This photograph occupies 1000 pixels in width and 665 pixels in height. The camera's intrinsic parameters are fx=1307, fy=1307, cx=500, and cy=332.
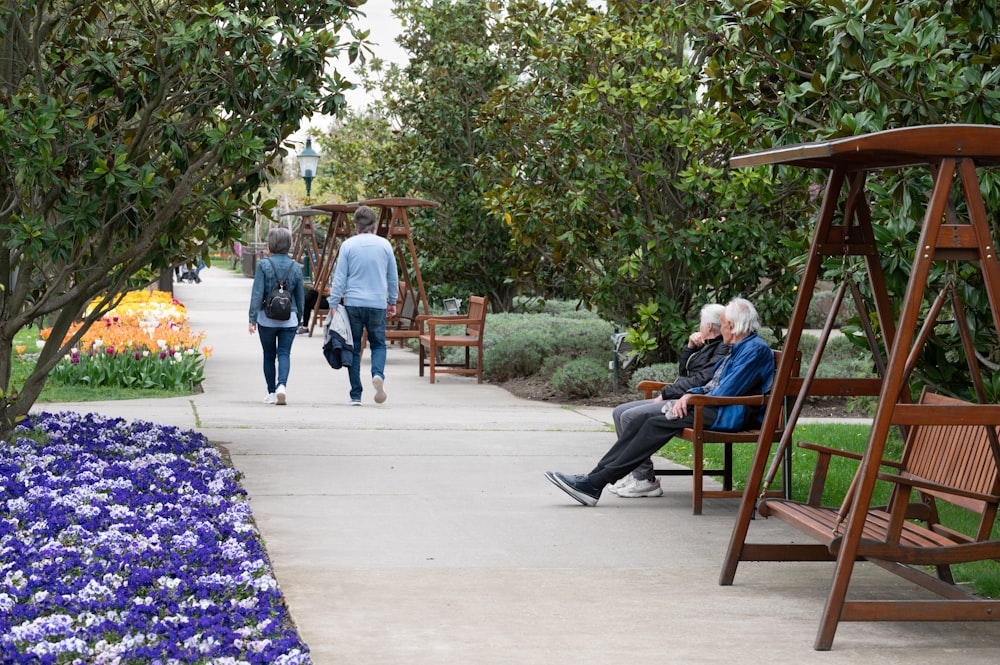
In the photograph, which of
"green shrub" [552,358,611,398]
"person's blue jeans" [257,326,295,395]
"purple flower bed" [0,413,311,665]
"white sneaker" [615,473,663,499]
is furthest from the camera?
"green shrub" [552,358,611,398]

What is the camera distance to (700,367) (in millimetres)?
7887

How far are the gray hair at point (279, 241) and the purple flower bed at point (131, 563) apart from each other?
13.6 feet

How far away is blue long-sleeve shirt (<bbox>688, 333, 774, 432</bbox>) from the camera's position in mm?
7391

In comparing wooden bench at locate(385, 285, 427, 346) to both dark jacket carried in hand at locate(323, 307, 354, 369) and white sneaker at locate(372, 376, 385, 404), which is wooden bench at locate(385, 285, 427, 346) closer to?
dark jacket carried in hand at locate(323, 307, 354, 369)

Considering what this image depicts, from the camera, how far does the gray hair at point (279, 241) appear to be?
1207 centimetres

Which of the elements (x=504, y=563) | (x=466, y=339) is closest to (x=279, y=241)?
(x=466, y=339)

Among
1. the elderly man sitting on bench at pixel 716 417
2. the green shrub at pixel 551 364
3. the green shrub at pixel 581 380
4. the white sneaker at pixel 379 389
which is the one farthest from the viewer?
the green shrub at pixel 551 364

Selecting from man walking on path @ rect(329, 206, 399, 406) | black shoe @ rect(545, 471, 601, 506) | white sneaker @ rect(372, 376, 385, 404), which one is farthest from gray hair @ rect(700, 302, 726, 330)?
white sneaker @ rect(372, 376, 385, 404)

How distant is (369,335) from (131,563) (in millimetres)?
7199

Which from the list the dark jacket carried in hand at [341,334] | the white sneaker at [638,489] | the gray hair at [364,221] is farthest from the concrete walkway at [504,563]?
the gray hair at [364,221]

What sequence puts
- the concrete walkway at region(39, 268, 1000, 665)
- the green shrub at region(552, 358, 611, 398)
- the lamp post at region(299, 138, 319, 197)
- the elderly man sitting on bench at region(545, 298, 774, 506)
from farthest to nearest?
1. the lamp post at region(299, 138, 319, 197)
2. the green shrub at region(552, 358, 611, 398)
3. the elderly man sitting on bench at region(545, 298, 774, 506)
4. the concrete walkway at region(39, 268, 1000, 665)

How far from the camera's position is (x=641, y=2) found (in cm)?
1384

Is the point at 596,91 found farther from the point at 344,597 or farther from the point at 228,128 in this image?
the point at 344,597

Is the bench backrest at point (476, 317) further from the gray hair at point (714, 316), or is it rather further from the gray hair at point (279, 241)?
the gray hair at point (714, 316)
